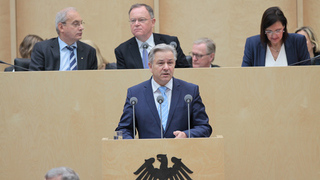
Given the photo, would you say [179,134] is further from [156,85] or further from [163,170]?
[156,85]

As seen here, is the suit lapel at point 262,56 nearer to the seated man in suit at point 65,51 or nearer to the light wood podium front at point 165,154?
the seated man in suit at point 65,51

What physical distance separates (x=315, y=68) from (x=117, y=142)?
2.00 meters

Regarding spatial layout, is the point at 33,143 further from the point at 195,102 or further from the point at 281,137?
the point at 281,137

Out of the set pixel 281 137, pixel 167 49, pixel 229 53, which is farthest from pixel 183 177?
pixel 229 53

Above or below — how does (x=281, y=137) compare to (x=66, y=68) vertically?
below

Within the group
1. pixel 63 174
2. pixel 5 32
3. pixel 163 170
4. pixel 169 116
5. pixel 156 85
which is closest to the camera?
pixel 63 174

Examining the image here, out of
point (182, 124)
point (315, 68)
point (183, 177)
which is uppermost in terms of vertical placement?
point (315, 68)

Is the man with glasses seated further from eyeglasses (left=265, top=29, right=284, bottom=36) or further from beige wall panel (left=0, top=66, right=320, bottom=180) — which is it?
beige wall panel (left=0, top=66, right=320, bottom=180)

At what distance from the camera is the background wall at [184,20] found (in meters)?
7.64

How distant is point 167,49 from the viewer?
4512mm

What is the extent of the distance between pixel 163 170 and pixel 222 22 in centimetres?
413

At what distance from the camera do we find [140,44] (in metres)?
5.41

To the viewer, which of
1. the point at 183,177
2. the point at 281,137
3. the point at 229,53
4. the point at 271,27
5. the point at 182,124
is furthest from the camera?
the point at 229,53

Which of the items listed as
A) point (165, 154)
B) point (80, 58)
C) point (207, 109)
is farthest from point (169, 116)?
point (80, 58)
